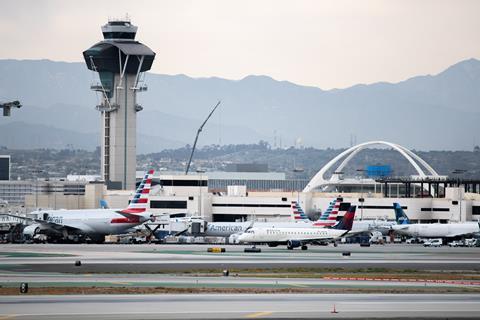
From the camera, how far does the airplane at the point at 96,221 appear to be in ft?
465

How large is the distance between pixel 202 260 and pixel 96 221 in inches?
1884

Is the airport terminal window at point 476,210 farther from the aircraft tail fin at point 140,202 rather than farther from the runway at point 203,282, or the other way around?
the runway at point 203,282

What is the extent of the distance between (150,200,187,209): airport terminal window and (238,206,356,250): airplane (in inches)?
2573

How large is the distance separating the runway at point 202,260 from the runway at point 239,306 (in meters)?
23.5

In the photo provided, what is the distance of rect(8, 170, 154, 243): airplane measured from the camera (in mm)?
141750

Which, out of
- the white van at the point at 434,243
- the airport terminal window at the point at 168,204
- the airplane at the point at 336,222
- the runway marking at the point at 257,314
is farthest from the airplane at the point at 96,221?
the runway marking at the point at 257,314

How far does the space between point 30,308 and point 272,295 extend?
1460cm

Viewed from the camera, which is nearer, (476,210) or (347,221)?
(347,221)

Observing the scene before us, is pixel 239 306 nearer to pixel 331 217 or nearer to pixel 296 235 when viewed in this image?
pixel 296 235

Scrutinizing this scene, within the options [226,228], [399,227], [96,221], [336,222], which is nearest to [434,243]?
[399,227]

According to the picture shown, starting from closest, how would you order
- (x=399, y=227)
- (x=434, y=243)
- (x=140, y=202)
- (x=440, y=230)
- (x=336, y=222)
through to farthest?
(x=140, y=202) → (x=336, y=222) → (x=434, y=243) → (x=440, y=230) → (x=399, y=227)

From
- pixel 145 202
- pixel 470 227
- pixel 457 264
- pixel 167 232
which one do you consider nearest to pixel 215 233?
pixel 167 232

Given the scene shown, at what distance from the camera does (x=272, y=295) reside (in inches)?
2389

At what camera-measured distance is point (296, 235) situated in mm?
127188
